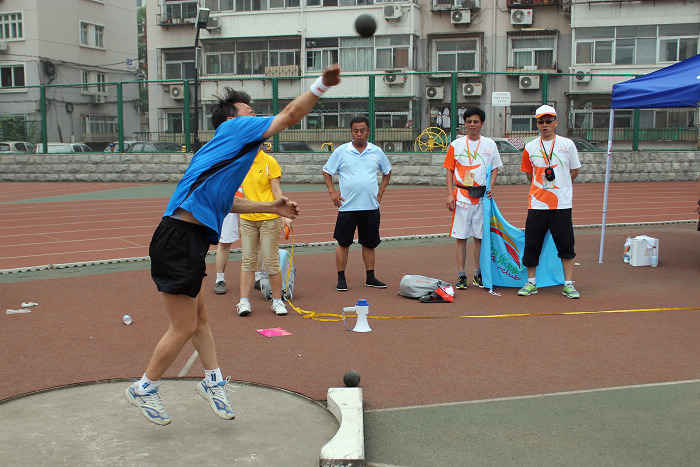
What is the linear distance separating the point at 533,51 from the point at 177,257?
34.9 m

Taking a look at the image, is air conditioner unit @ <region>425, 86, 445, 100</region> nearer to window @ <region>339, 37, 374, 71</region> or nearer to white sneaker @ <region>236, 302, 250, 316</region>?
window @ <region>339, 37, 374, 71</region>

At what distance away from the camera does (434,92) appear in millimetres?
24141

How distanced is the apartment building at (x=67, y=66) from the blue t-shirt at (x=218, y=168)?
20.5 metres

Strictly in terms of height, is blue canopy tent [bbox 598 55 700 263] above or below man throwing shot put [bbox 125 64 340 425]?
above

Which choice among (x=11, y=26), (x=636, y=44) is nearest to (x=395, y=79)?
(x=636, y=44)

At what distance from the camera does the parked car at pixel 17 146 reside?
25.2m

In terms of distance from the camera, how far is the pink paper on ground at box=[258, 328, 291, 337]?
21.3 ft

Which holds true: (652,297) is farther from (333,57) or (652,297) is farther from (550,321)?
(333,57)

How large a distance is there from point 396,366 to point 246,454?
1913 mm

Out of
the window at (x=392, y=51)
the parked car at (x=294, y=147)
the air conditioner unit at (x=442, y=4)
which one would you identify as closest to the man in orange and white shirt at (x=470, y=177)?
the parked car at (x=294, y=147)

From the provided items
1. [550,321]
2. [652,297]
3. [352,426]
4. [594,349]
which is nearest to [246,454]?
[352,426]

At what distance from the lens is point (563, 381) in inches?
201

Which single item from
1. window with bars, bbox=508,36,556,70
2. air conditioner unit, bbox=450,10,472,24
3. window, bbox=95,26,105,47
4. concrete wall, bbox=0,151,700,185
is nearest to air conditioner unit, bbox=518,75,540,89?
concrete wall, bbox=0,151,700,185

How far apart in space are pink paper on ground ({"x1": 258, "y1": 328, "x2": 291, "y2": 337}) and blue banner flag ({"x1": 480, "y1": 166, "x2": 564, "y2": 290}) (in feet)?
9.13
